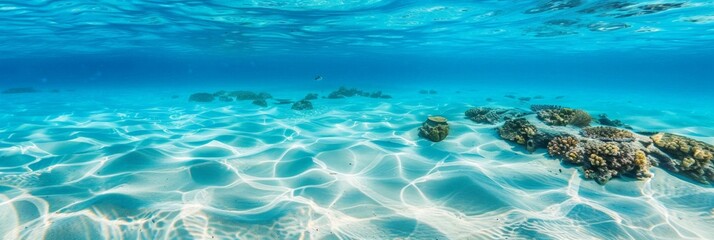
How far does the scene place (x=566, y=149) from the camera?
21.9 feet

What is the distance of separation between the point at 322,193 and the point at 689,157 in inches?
272

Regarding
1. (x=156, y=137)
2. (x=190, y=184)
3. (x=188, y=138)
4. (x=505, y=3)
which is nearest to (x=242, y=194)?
(x=190, y=184)

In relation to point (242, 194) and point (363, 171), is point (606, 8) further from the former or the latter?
point (242, 194)

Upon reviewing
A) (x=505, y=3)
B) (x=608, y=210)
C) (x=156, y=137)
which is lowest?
(x=156, y=137)

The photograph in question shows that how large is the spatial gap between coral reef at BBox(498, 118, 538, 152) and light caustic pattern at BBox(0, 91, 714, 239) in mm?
316

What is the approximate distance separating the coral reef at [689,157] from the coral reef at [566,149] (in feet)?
5.10

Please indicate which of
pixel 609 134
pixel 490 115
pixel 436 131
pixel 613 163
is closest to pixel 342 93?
pixel 490 115

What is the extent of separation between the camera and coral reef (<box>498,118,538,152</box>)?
25.3 feet

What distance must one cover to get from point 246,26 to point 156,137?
16.7 m

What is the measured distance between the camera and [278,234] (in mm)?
4035

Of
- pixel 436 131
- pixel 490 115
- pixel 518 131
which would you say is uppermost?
pixel 518 131

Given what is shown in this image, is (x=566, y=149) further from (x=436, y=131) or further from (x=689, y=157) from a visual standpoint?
(x=436, y=131)

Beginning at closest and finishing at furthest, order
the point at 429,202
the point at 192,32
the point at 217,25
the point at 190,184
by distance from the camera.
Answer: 1. the point at 429,202
2. the point at 190,184
3. the point at 217,25
4. the point at 192,32

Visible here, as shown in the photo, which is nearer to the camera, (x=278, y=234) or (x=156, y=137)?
(x=278, y=234)
